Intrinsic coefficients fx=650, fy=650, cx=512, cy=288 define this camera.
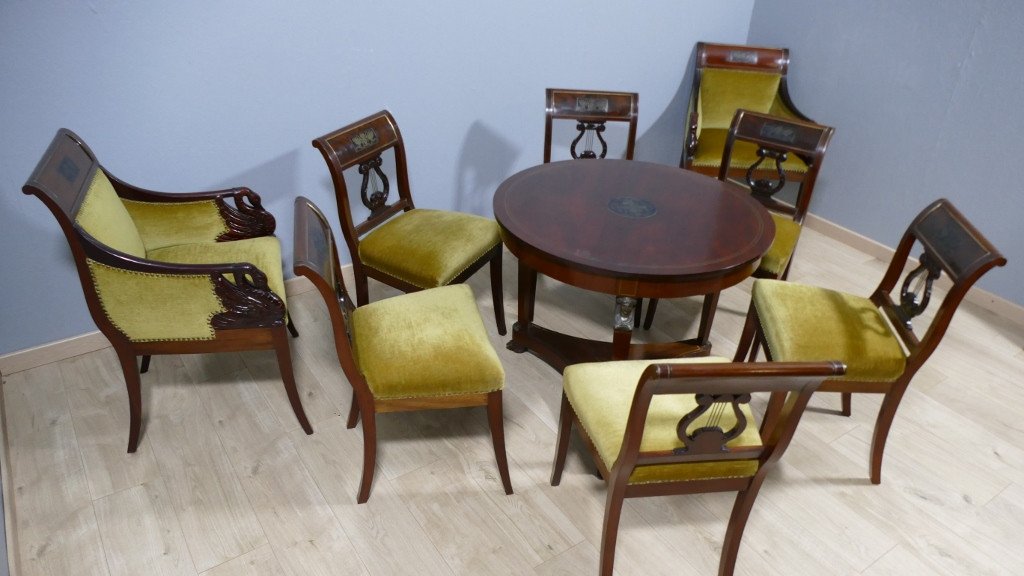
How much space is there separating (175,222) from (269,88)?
0.57 meters

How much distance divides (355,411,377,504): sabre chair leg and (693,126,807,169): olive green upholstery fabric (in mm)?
1957

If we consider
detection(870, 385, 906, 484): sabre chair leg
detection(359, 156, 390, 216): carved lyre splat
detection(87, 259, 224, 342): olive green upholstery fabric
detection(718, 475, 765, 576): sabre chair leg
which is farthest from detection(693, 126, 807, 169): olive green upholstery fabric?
detection(87, 259, 224, 342): olive green upholstery fabric

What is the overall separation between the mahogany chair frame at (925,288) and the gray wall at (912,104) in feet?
4.02

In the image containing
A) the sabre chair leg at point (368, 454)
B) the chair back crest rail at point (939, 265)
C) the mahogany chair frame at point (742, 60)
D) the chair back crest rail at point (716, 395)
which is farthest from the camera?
the mahogany chair frame at point (742, 60)

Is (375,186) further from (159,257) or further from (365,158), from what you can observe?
(159,257)

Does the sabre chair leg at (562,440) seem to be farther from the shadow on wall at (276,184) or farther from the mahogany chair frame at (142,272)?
the shadow on wall at (276,184)

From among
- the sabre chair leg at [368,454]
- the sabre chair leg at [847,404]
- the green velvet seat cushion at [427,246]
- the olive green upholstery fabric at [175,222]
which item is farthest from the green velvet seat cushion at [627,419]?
the olive green upholstery fabric at [175,222]

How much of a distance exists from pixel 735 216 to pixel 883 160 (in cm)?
152

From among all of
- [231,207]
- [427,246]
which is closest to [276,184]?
[231,207]

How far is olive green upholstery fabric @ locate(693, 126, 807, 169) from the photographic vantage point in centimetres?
290

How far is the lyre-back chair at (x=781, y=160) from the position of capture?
2240 millimetres

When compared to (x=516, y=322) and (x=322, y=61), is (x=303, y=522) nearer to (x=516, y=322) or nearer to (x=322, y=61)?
(x=516, y=322)

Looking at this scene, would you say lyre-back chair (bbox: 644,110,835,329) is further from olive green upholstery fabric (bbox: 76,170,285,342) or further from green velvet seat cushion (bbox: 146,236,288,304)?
olive green upholstery fabric (bbox: 76,170,285,342)

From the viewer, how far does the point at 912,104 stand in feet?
9.37
